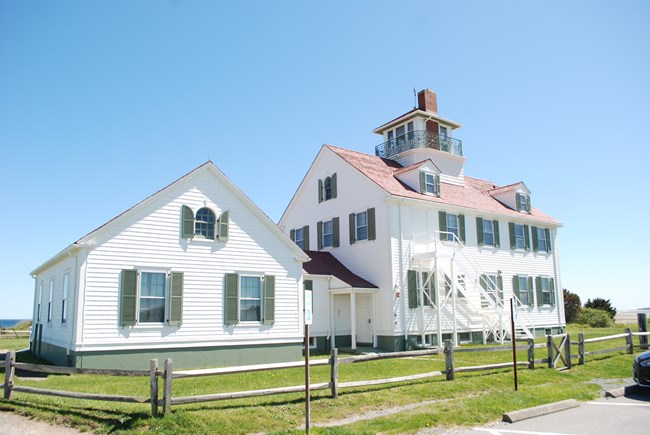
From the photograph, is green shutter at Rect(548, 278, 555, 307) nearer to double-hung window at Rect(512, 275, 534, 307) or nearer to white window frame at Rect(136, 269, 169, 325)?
double-hung window at Rect(512, 275, 534, 307)

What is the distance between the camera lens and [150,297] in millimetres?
16703

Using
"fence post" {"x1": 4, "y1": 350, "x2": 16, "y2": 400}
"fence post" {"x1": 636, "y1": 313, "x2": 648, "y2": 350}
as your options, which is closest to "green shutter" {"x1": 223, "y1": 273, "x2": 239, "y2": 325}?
"fence post" {"x1": 4, "y1": 350, "x2": 16, "y2": 400}

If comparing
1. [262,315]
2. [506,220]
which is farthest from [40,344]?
[506,220]

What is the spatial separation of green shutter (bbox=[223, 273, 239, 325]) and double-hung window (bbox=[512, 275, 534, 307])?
17.2 metres

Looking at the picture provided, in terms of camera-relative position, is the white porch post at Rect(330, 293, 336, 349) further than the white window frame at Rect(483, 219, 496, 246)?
No

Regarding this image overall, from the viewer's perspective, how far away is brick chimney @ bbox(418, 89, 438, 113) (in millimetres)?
31086

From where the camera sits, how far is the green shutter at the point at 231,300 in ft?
59.0

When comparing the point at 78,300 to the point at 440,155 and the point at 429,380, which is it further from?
the point at 440,155

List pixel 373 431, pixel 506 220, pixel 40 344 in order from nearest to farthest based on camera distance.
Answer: pixel 373 431 → pixel 40 344 → pixel 506 220

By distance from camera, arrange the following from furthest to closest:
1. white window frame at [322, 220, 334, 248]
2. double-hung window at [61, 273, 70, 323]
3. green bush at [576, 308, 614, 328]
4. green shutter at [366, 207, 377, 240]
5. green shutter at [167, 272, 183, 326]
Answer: green bush at [576, 308, 614, 328], white window frame at [322, 220, 334, 248], green shutter at [366, 207, 377, 240], double-hung window at [61, 273, 70, 323], green shutter at [167, 272, 183, 326]

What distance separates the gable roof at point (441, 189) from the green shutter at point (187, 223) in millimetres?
9487

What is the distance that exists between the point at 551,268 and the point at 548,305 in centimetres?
233

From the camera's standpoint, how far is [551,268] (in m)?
31.5

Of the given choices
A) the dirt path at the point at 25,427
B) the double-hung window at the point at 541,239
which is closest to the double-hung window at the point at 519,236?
the double-hung window at the point at 541,239
